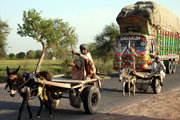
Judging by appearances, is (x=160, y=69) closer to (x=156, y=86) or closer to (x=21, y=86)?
(x=156, y=86)

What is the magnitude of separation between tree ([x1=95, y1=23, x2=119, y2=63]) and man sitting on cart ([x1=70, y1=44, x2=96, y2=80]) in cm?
2711

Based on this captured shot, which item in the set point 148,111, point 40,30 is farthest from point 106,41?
point 148,111

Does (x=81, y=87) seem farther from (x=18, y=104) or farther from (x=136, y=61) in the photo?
(x=136, y=61)

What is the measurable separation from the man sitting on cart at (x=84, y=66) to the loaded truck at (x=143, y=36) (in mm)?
9543

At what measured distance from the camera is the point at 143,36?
56.0 feet

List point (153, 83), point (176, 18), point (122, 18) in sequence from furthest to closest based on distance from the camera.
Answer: point (176, 18), point (122, 18), point (153, 83)

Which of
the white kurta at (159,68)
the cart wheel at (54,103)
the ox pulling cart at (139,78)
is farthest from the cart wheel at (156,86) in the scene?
the cart wheel at (54,103)

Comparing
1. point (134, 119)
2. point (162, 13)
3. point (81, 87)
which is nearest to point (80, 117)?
point (81, 87)

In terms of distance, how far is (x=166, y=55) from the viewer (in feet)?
68.8

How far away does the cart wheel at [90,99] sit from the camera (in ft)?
22.3

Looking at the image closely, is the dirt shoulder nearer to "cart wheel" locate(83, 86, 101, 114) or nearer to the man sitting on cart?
"cart wheel" locate(83, 86, 101, 114)

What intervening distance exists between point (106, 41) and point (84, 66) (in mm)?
27908

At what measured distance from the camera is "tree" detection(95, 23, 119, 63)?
34547 mm

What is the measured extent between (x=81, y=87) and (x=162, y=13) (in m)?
15.4
